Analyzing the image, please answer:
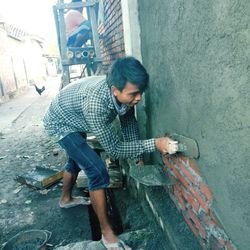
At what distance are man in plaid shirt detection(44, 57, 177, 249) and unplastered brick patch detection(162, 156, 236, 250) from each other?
0.24 metres

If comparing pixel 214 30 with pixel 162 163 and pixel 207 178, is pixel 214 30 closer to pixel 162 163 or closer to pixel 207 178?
pixel 207 178

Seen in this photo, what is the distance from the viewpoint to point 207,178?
5.64 feet

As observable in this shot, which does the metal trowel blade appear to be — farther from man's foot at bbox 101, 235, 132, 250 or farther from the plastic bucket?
the plastic bucket

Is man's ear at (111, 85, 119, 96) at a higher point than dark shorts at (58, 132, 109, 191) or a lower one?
higher

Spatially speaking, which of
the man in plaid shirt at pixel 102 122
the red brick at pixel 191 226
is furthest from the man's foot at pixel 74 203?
the red brick at pixel 191 226

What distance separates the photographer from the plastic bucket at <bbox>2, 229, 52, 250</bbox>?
102 inches

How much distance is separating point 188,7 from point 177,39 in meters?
0.26

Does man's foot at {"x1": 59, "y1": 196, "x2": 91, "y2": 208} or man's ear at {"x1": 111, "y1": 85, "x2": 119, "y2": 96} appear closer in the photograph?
man's ear at {"x1": 111, "y1": 85, "x2": 119, "y2": 96}

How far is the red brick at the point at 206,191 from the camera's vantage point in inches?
67.6

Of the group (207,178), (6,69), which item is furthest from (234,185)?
(6,69)

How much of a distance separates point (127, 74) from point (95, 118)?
1.42ft

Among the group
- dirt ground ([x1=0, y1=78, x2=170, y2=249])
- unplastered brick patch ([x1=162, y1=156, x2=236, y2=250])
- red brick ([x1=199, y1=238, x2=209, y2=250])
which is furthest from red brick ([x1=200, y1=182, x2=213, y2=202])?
dirt ground ([x1=0, y1=78, x2=170, y2=249])

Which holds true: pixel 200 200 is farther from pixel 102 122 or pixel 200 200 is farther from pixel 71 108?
pixel 71 108

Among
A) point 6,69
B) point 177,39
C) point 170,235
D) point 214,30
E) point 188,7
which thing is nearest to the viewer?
point 214,30
